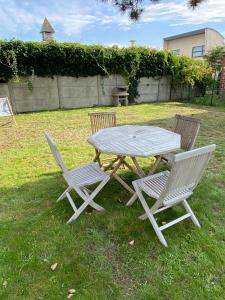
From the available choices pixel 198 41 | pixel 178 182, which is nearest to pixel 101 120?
pixel 178 182

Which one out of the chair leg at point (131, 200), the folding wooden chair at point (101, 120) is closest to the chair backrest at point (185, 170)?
the chair leg at point (131, 200)

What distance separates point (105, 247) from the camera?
2162 mm

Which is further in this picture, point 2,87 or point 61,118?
point 2,87

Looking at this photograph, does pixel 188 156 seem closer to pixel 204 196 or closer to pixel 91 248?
pixel 91 248

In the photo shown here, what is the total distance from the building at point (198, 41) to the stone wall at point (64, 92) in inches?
528

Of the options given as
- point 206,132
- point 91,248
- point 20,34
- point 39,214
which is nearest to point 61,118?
point 20,34

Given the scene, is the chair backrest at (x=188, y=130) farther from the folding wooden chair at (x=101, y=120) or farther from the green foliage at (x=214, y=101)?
the green foliage at (x=214, y=101)

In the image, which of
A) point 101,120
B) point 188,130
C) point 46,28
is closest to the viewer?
point 188,130

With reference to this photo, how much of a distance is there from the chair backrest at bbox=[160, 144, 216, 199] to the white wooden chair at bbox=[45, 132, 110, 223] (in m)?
0.74

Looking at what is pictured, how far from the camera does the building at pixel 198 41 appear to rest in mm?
21625

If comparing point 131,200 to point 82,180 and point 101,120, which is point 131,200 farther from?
point 101,120

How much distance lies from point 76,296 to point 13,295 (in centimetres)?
44

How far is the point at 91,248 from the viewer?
7.05 ft

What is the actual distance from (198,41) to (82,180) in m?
23.6
